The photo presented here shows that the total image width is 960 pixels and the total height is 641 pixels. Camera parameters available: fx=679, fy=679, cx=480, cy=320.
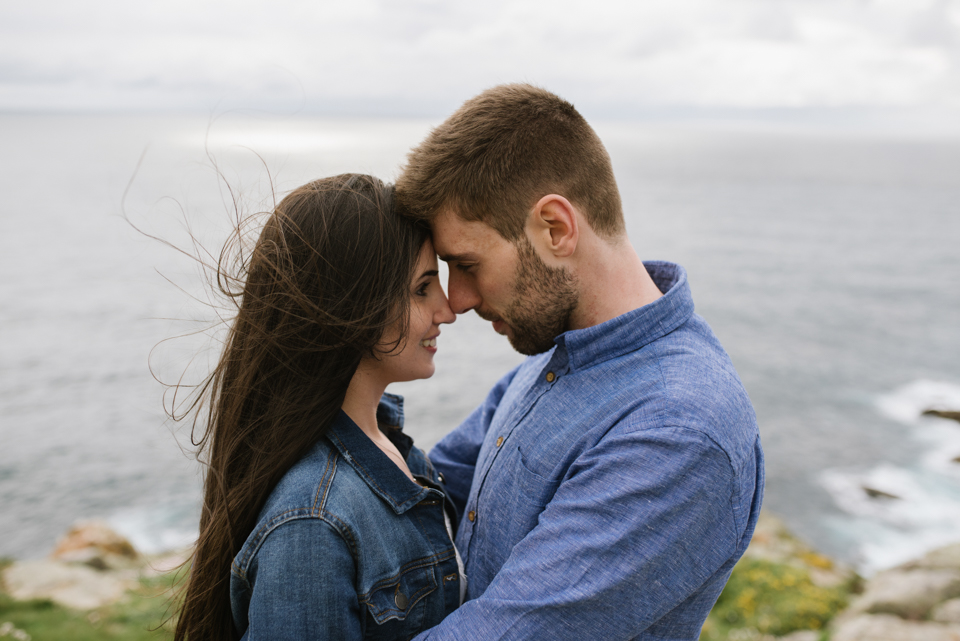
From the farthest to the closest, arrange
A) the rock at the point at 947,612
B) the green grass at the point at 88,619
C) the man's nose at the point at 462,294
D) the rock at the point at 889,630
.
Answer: the rock at the point at 947,612 → the rock at the point at 889,630 → the green grass at the point at 88,619 → the man's nose at the point at 462,294

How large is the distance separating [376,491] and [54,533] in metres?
18.1

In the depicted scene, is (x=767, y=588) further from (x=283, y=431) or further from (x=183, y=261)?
(x=183, y=261)

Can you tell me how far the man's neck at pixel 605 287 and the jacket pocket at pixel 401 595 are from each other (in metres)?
1.20

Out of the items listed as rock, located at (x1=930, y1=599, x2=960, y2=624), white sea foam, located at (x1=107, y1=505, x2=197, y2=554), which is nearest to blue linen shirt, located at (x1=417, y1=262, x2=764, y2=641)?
rock, located at (x1=930, y1=599, x2=960, y2=624)

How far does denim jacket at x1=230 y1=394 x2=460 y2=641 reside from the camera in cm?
221

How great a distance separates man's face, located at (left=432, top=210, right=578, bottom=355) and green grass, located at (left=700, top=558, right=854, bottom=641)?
8.30 m

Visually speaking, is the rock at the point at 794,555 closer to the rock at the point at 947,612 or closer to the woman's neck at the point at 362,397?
the rock at the point at 947,612

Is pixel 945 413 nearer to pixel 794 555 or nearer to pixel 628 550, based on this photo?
pixel 794 555

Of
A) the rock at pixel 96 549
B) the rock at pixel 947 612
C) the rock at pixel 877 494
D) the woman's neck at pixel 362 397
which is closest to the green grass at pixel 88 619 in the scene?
the rock at pixel 96 549

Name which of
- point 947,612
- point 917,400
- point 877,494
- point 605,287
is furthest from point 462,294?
point 917,400

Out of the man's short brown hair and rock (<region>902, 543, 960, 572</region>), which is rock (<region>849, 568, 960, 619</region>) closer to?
rock (<region>902, 543, 960, 572</region>)

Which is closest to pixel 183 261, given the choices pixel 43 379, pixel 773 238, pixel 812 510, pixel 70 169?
pixel 43 379

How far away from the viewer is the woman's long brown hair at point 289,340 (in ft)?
8.34

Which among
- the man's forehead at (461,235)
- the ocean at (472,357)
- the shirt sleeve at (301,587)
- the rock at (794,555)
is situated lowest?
the ocean at (472,357)
